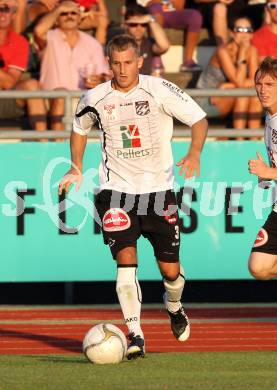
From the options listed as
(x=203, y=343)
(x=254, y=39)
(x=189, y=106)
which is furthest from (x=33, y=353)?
(x=254, y=39)

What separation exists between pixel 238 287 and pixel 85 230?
7.75 ft

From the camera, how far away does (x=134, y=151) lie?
872 cm

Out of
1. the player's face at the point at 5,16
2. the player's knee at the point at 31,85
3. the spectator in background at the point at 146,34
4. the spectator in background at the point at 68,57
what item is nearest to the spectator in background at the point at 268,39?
the spectator in background at the point at 146,34

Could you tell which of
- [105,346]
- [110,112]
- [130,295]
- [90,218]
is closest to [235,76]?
[90,218]

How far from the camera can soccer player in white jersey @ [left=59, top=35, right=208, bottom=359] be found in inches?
337

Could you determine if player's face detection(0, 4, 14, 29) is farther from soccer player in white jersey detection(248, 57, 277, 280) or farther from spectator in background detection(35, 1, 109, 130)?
soccer player in white jersey detection(248, 57, 277, 280)

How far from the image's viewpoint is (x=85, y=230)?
40.9ft

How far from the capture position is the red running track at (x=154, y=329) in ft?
31.9

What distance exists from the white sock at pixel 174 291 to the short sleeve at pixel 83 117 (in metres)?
1.30

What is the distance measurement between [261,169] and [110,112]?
3.79 feet

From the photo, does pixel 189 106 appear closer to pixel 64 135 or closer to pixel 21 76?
pixel 64 135

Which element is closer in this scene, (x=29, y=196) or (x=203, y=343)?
(x=203, y=343)

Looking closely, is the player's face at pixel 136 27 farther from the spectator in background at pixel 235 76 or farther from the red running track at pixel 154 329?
the red running track at pixel 154 329

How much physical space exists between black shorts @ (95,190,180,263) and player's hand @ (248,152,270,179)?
0.73m
